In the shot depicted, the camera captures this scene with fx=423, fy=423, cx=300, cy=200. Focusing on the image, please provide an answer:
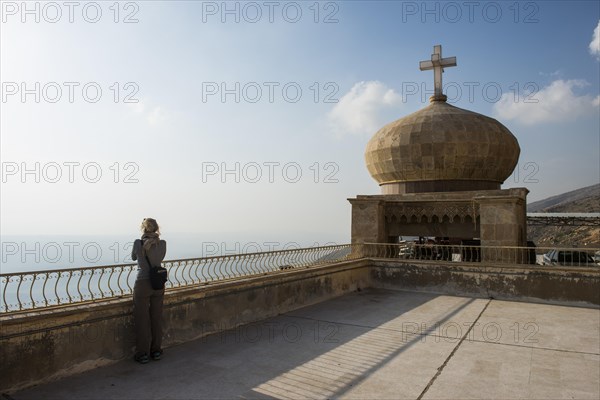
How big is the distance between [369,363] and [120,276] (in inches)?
152

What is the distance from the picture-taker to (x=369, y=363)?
18.5ft

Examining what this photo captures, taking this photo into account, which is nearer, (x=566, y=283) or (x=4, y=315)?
(x=4, y=315)

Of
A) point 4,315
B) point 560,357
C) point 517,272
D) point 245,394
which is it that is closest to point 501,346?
point 560,357

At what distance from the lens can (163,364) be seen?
18.2 ft

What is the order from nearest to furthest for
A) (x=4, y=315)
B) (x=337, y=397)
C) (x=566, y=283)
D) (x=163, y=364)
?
(x=337, y=397), (x=4, y=315), (x=163, y=364), (x=566, y=283)

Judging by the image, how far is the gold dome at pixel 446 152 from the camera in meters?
17.6

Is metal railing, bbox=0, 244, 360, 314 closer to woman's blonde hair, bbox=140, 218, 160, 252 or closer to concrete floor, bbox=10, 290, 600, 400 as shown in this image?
woman's blonde hair, bbox=140, 218, 160, 252

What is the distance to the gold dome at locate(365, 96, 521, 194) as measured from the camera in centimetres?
1756

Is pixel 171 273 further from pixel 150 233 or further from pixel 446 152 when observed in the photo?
pixel 446 152

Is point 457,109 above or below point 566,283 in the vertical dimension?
above

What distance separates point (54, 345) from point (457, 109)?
18.2 m

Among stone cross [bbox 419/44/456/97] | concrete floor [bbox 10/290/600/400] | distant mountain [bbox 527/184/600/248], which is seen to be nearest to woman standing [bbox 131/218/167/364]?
concrete floor [bbox 10/290/600/400]

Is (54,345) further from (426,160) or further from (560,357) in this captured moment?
(426,160)

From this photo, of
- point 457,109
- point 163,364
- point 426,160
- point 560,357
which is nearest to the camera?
point 163,364
